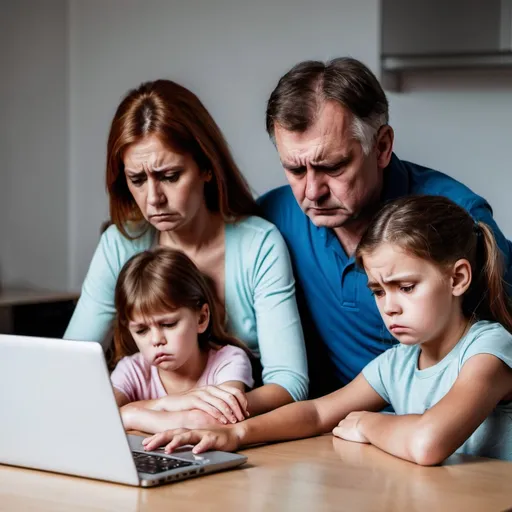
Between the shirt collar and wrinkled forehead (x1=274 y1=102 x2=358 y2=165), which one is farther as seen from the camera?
the shirt collar

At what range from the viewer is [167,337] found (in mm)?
1811

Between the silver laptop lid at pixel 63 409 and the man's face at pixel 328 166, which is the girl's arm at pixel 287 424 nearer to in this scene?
the silver laptop lid at pixel 63 409

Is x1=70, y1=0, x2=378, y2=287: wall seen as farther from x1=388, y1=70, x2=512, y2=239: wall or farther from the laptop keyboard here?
the laptop keyboard

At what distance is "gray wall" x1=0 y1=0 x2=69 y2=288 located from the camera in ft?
12.7

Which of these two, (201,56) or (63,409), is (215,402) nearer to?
(63,409)

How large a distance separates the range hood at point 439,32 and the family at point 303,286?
1.30m

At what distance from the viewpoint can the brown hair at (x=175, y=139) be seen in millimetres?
1879

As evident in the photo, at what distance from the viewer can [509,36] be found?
3.29 meters

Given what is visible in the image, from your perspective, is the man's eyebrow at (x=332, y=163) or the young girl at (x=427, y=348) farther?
the man's eyebrow at (x=332, y=163)

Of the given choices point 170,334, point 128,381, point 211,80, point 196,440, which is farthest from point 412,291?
point 211,80

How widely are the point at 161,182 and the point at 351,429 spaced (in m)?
0.63

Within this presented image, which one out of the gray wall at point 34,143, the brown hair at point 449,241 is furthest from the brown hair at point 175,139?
the gray wall at point 34,143

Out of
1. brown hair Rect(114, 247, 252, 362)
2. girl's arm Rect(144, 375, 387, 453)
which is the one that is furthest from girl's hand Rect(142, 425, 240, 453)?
brown hair Rect(114, 247, 252, 362)

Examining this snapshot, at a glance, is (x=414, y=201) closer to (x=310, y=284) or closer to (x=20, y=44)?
(x=310, y=284)
